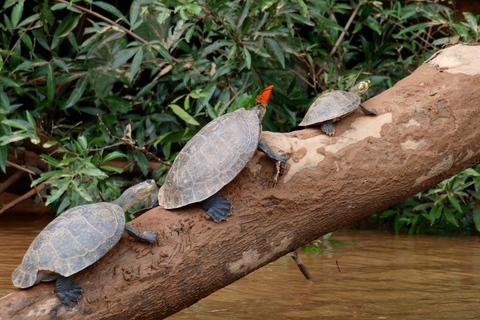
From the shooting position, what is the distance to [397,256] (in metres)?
5.04

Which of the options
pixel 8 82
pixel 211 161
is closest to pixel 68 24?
pixel 8 82

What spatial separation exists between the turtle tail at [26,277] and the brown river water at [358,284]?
48.6 inches

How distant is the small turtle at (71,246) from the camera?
217 centimetres

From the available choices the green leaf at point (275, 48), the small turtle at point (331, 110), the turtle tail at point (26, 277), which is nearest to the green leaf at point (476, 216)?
the green leaf at point (275, 48)

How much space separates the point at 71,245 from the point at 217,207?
0.63m

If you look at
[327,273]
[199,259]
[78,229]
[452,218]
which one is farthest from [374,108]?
[452,218]

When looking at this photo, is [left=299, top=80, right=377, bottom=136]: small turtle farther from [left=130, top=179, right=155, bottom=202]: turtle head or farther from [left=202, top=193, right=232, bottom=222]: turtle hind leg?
[left=130, top=179, right=155, bottom=202]: turtle head

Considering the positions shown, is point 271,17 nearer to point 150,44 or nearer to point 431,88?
point 150,44

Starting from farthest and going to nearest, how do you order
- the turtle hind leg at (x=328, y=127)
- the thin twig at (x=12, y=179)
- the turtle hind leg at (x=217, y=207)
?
the thin twig at (x=12, y=179) → the turtle hind leg at (x=328, y=127) → the turtle hind leg at (x=217, y=207)

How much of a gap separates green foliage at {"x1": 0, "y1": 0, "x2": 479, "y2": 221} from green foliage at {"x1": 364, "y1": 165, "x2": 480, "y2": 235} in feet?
4.52

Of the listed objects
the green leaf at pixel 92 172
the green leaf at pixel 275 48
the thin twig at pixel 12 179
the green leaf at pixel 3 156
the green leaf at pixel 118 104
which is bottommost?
the thin twig at pixel 12 179

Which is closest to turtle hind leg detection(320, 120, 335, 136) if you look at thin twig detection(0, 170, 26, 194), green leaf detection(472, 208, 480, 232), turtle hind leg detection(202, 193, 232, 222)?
turtle hind leg detection(202, 193, 232, 222)

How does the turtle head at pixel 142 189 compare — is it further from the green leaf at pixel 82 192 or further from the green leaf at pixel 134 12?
the green leaf at pixel 134 12

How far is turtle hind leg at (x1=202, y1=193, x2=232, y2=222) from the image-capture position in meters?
2.41
